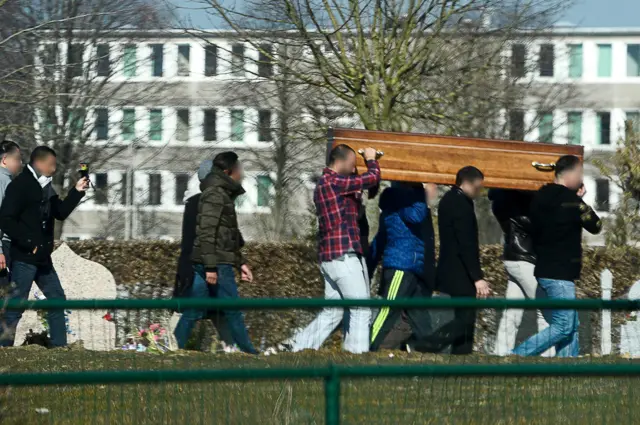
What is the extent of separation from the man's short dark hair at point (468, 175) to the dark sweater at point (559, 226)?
51 centimetres

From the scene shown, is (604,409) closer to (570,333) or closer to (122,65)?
(570,333)

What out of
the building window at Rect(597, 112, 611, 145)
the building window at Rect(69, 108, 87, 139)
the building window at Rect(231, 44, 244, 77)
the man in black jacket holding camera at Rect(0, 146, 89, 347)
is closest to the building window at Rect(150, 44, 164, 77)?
the building window at Rect(69, 108, 87, 139)

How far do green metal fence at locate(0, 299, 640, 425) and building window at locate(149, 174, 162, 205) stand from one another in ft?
166

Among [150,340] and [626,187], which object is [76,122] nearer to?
[626,187]

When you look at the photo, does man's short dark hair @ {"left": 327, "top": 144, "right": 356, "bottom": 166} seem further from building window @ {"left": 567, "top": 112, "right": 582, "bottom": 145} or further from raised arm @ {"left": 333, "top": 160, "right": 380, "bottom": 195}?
building window @ {"left": 567, "top": 112, "right": 582, "bottom": 145}

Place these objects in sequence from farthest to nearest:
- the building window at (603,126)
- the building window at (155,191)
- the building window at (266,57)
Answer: the building window at (603,126), the building window at (155,191), the building window at (266,57)

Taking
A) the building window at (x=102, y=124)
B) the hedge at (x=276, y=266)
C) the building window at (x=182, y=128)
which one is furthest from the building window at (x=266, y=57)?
the building window at (x=182, y=128)

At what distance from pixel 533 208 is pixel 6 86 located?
36.6ft

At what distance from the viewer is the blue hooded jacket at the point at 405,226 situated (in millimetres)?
9914

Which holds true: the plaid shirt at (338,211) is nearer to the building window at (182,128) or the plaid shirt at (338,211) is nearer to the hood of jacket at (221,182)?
the hood of jacket at (221,182)

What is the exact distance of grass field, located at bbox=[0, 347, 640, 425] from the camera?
4199 mm

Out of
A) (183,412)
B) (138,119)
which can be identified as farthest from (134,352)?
(138,119)

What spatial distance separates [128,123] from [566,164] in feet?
95.3

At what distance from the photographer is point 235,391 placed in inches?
167
